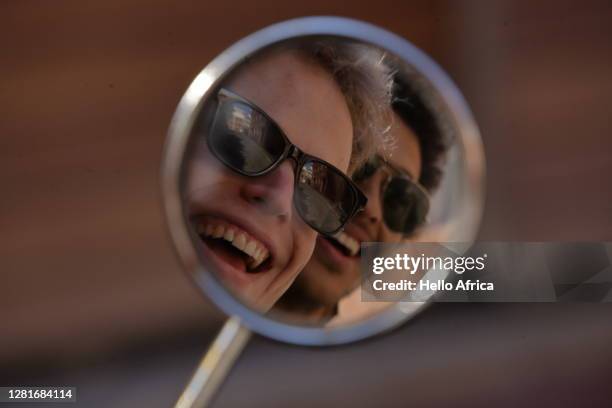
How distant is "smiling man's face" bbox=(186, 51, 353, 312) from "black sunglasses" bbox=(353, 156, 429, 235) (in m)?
0.07

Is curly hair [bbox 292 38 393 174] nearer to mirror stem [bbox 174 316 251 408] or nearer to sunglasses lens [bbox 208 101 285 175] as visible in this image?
sunglasses lens [bbox 208 101 285 175]

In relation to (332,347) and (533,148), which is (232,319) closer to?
(332,347)

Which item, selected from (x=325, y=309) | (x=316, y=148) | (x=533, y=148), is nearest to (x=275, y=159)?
(x=316, y=148)

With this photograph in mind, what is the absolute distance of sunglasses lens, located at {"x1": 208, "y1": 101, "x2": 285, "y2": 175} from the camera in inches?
34.8

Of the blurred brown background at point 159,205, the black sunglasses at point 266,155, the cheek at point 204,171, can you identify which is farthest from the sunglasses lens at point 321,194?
the blurred brown background at point 159,205

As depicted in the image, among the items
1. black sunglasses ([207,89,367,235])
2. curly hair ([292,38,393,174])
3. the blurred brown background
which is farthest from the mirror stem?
curly hair ([292,38,393,174])

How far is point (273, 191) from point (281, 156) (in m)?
0.05

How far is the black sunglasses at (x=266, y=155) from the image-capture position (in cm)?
89

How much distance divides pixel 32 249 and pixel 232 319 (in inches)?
13.4

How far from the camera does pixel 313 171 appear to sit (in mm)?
893

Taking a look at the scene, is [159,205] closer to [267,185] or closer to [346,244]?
[267,185]

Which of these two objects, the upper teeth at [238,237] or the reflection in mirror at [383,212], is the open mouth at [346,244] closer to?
the reflection in mirror at [383,212]

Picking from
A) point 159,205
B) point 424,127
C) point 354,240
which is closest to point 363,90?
point 424,127

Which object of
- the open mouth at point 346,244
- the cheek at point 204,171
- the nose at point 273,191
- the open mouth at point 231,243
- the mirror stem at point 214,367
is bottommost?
the mirror stem at point 214,367
